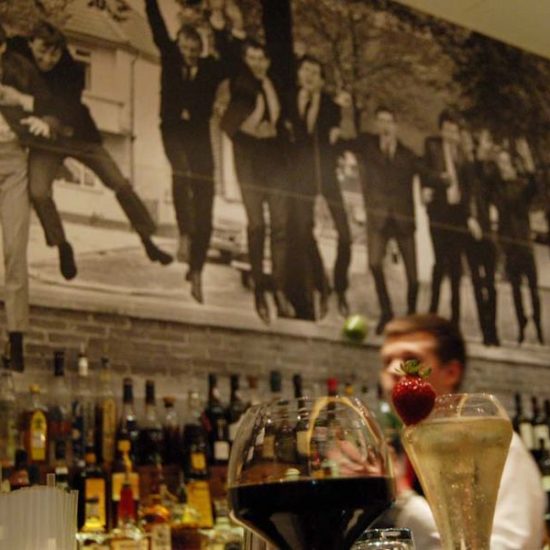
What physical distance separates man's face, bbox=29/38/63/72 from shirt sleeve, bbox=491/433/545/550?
1.97 m

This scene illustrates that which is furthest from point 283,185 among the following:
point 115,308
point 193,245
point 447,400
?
point 447,400

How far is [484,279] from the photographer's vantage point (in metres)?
4.18

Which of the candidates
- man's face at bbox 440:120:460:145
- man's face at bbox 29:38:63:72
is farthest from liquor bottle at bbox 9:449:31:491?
man's face at bbox 440:120:460:145

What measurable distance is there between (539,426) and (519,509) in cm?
210

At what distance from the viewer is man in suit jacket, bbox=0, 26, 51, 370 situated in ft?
9.10

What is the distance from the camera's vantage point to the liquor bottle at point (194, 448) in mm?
2881

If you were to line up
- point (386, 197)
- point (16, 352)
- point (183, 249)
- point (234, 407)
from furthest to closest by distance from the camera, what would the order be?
point (386, 197), point (183, 249), point (234, 407), point (16, 352)

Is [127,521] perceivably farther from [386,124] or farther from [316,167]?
[386,124]

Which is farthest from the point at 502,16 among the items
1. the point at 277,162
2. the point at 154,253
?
the point at 154,253

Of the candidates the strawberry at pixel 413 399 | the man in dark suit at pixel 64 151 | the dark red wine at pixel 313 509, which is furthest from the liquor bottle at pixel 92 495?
the dark red wine at pixel 313 509

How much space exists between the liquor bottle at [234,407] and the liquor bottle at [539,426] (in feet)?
4.88

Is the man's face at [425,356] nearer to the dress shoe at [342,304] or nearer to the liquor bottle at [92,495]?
the liquor bottle at [92,495]

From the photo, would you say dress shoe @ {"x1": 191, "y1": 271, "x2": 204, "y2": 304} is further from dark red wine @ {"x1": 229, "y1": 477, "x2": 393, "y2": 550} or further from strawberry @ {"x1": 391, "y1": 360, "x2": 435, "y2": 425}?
dark red wine @ {"x1": 229, "y1": 477, "x2": 393, "y2": 550}

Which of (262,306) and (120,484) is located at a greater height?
(262,306)
